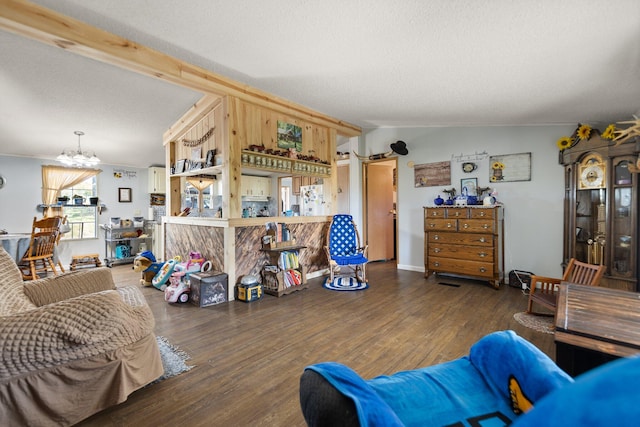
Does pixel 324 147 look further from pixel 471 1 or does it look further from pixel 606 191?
pixel 606 191

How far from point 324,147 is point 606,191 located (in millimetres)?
3641

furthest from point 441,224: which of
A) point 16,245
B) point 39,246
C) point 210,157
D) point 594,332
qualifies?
point 16,245

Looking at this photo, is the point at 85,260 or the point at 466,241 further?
the point at 85,260

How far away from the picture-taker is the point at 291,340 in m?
2.46

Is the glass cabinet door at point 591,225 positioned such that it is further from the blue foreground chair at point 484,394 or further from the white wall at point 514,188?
the blue foreground chair at point 484,394

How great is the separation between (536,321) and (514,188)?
2.15m

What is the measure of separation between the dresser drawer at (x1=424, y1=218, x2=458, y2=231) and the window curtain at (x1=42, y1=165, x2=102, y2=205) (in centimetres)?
683

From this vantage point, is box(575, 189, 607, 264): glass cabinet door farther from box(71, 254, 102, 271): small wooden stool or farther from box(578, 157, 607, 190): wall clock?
box(71, 254, 102, 271): small wooden stool

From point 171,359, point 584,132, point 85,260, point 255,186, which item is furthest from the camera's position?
point 255,186

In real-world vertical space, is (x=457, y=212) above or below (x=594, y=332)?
above

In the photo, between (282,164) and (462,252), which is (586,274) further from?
(282,164)

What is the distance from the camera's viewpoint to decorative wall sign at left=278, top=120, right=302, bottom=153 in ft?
14.0

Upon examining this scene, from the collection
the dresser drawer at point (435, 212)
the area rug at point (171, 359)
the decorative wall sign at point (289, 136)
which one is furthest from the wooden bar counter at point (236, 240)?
the dresser drawer at point (435, 212)

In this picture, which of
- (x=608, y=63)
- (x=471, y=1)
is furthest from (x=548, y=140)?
(x=471, y=1)
